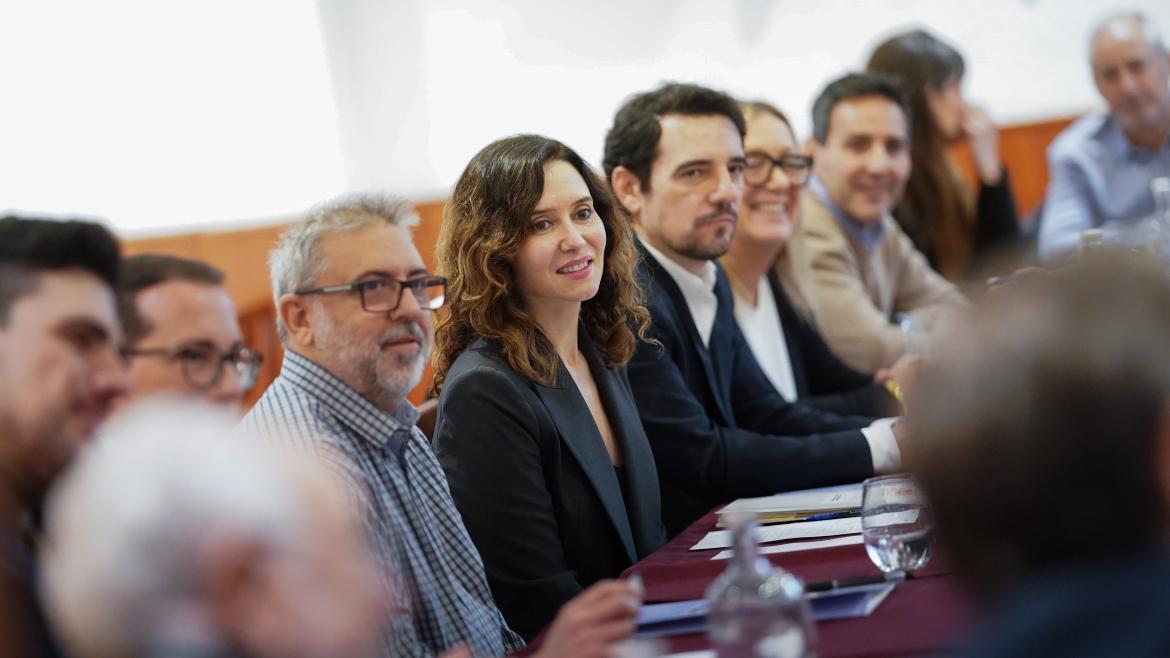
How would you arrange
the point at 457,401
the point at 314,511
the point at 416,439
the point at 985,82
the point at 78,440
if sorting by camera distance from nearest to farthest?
1. the point at 314,511
2. the point at 78,440
3. the point at 416,439
4. the point at 457,401
5. the point at 985,82

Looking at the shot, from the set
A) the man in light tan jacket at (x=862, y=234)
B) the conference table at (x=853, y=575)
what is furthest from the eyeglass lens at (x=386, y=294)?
the man in light tan jacket at (x=862, y=234)

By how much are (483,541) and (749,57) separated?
4.48 metres

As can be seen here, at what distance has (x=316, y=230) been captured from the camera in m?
2.20

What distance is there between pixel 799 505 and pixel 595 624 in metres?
1.10

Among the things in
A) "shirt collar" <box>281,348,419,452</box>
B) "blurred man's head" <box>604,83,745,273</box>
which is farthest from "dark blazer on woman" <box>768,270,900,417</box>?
"shirt collar" <box>281,348,419,452</box>

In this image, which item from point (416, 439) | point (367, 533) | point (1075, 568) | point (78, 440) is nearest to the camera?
point (1075, 568)

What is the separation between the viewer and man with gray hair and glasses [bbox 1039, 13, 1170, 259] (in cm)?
453

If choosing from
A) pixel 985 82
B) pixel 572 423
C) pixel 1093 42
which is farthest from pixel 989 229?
pixel 572 423

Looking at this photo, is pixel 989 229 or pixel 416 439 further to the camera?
pixel 989 229

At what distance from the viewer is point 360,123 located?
641 centimetres

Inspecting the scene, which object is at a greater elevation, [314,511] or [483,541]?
[314,511]

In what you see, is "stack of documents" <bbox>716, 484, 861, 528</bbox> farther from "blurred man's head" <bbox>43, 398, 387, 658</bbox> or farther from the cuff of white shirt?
"blurred man's head" <bbox>43, 398, 387, 658</bbox>

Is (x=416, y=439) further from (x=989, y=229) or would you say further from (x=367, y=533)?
(x=989, y=229)

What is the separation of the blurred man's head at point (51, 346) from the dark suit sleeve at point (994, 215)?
12.9 feet
